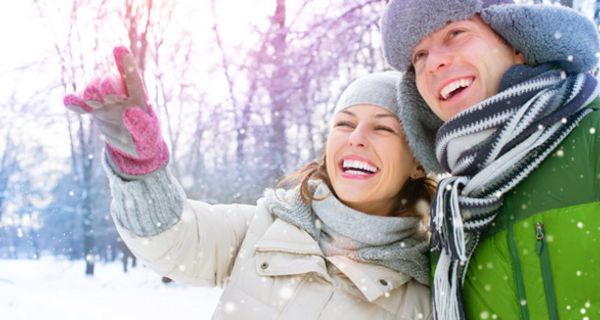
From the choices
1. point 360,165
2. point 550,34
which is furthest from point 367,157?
point 550,34

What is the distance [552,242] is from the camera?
1.56 meters

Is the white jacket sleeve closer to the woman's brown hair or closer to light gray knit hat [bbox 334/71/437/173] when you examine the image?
the woman's brown hair

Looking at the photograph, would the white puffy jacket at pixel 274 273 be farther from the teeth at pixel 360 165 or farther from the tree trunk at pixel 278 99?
the tree trunk at pixel 278 99

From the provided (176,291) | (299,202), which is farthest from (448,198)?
(176,291)

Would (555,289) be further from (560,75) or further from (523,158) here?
(560,75)

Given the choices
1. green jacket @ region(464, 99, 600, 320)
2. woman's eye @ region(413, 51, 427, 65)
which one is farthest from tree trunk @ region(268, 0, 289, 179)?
green jacket @ region(464, 99, 600, 320)

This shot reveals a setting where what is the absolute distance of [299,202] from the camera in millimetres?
2322

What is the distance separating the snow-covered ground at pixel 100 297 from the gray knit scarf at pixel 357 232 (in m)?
6.90

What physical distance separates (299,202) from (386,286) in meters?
0.51

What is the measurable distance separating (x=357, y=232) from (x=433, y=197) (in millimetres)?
379

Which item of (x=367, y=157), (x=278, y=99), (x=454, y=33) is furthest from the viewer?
(x=278, y=99)

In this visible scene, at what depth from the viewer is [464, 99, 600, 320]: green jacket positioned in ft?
4.90

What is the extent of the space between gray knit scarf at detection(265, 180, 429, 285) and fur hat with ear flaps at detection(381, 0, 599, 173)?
0.32m

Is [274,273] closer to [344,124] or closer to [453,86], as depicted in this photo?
[344,124]
